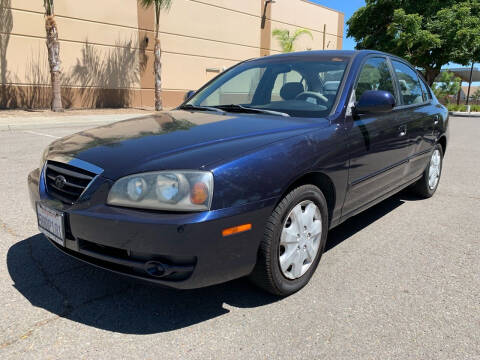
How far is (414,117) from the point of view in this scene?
3986 mm

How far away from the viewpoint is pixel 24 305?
2416mm

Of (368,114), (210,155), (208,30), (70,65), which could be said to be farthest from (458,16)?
(210,155)

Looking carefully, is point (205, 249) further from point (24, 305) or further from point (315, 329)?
point (24, 305)

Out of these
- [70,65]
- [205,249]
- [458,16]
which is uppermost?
[458,16]

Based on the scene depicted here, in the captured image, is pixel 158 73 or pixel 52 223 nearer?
pixel 52 223

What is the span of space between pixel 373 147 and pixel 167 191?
1864 millimetres

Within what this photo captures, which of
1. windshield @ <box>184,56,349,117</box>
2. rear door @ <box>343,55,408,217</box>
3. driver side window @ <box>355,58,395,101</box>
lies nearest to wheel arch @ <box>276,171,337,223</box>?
rear door @ <box>343,55,408,217</box>

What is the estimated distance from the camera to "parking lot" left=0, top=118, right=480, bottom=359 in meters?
2.08

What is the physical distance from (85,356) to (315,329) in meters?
1.21

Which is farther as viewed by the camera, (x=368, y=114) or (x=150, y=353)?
(x=368, y=114)

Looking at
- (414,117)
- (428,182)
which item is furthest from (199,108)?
(428,182)

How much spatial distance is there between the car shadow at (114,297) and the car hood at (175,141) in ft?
2.10

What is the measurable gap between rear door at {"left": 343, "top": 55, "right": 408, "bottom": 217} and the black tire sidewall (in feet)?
1.31

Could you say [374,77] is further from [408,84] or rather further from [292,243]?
[292,243]
